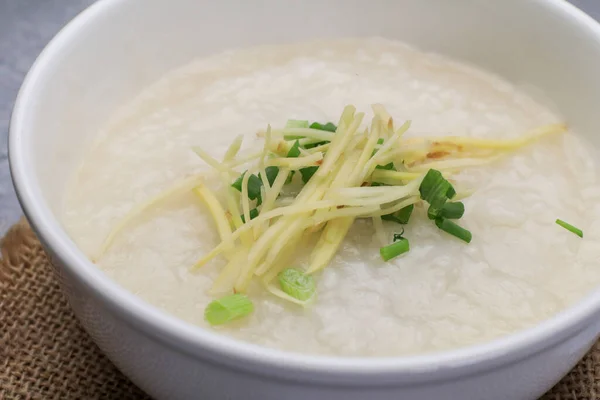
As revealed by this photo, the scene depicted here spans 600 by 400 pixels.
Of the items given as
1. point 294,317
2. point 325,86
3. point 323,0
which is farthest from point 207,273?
point 323,0

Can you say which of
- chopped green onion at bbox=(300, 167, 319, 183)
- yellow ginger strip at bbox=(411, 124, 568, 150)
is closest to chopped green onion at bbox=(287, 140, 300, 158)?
chopped green onion at bbox=(300, 167, 319, 183)

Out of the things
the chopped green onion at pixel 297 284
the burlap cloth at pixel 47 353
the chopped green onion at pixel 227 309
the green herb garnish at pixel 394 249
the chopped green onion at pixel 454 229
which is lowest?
the burlap cloth at pixel 47 353

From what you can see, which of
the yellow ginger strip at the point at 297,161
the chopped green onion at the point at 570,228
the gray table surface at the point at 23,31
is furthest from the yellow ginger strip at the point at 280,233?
the gray table surface at the point at 23,31

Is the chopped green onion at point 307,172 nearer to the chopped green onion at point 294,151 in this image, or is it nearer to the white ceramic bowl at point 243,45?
the chopped green onion at point 294,151

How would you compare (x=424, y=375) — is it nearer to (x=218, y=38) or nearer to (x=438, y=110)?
(x=438, y=110)

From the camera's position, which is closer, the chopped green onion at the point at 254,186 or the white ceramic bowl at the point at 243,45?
the white ceramic bowl at the point at 243,45

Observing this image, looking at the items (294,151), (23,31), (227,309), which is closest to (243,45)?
(294,151)

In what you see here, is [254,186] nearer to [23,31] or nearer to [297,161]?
[297,161]

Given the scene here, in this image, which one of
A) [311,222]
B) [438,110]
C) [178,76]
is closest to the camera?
[311,222]
